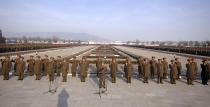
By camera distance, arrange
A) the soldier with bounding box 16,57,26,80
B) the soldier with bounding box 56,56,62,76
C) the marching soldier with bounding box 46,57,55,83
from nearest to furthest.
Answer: the marching soldier with bounding box 46,57,55,83 → the soldier with bounding box 16,57,26,80 → the soldier with bounding box 56,56,62,76

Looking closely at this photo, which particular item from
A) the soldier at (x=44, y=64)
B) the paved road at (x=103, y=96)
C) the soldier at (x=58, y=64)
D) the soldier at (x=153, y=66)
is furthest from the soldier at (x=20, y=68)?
the soldier at (x=153, y=66)

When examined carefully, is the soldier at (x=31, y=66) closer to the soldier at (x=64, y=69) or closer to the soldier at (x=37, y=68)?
the soldier at (x=37, y=68)

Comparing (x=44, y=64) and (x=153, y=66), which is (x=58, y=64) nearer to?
(x=44, y=64)

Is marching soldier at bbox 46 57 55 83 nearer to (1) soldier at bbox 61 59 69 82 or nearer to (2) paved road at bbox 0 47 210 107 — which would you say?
(2) paved road at bbox 0 47 210 107

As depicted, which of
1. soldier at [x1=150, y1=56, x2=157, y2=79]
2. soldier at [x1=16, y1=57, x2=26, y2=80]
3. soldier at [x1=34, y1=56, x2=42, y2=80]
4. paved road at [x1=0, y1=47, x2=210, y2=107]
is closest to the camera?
paved road at [x1=0, y1=47, x2=210, y2=107]

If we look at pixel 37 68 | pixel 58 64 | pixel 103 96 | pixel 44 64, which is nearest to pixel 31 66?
pixel 44 64

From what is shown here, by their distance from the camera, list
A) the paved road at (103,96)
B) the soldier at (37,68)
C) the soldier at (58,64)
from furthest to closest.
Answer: the soldier at (58,64)
the soldier at (37,68)
the paved road at (103,96)

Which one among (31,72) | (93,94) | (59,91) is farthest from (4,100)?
(31,72)

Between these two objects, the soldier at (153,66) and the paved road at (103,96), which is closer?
the paved road at (103,96)

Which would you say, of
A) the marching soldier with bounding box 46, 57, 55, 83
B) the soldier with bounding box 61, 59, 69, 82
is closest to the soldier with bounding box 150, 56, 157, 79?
the soldier with bounding box 61, 59, 69, 82

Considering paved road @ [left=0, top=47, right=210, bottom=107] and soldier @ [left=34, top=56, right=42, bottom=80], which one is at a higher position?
soldier @ [left=34, top=56, right=42, bottom=80]

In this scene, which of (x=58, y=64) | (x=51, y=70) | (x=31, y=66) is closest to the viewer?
(x=51, y=70)

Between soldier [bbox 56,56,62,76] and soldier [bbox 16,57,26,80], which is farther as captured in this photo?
soldier [bbox 56,56,62,76]

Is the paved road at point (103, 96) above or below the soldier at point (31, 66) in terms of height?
below
